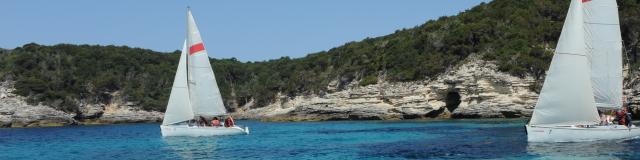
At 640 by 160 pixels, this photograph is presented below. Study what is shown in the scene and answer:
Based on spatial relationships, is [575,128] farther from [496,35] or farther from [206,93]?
[496,35]

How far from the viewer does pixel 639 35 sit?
62.4 meters

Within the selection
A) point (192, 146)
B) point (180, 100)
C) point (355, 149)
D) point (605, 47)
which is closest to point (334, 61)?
point (180, 100)

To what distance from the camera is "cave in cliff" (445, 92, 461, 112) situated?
66375 millimetres

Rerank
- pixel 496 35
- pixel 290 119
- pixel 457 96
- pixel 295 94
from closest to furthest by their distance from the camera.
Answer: pixel 457 96 → pixel 496 35 → pixel 290 119 → pixel 295 94

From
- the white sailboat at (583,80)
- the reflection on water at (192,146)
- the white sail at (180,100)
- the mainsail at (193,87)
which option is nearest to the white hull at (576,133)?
the white sailboat at (583,80)

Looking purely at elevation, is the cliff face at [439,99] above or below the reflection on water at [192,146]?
above

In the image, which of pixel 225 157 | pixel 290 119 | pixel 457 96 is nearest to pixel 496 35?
pixel 457 96

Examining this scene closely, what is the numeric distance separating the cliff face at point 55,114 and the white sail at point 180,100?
144ft

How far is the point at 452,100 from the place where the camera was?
2633 inches

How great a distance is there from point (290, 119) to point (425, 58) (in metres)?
16.5

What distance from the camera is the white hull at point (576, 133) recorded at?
1078 inches

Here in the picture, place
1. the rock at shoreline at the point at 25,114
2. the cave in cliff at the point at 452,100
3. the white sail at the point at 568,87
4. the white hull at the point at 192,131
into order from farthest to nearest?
the rock at shoreline at the point at 25,114
the cave in cliff at the point at 452,100
the white hull at the point at 192,131
the white sail at the point at 568,87

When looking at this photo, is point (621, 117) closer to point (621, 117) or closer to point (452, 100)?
point (621, 117)

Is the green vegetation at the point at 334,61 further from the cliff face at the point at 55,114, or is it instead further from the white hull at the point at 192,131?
the white hull at the point at 192,131
